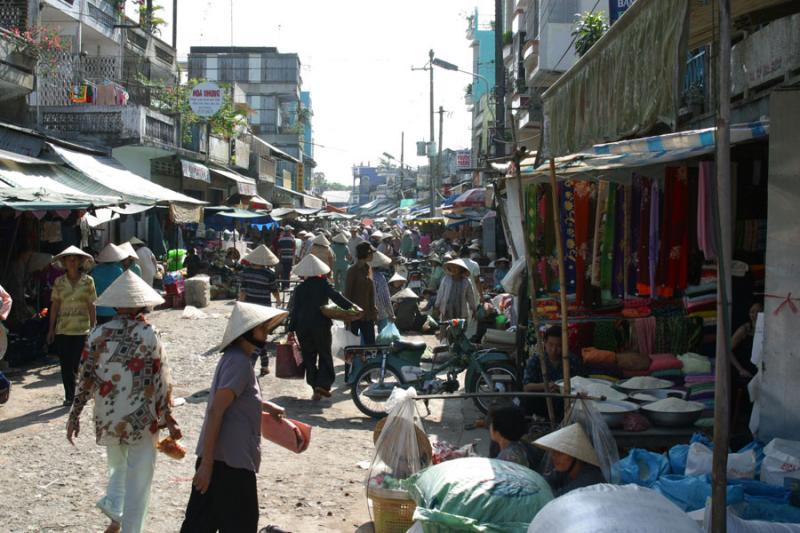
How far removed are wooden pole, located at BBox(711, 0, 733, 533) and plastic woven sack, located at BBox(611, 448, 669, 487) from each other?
5.99 ft

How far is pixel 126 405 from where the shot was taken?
5.04 m

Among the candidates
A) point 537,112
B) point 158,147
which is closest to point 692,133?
point 537,112

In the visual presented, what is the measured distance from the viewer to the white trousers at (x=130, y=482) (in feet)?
16.4

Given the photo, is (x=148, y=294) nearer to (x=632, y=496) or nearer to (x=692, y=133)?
(x=632, y=496)

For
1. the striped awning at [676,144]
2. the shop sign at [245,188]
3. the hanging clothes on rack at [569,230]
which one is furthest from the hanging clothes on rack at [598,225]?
the shop sign at [245,188]

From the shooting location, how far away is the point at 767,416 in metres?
5.35

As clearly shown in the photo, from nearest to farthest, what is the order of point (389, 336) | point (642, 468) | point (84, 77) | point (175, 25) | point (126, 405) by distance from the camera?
point (126, 405)
point (642, 468)
point (389, 336)
point (84, 77)
point (175, 25)

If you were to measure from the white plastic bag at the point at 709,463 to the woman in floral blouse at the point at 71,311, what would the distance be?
20.4 ft

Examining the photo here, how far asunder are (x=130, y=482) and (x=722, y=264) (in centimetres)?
373

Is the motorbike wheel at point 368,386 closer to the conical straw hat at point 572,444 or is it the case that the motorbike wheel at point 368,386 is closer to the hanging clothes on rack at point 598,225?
the hanging clothes on rack at point 598,225

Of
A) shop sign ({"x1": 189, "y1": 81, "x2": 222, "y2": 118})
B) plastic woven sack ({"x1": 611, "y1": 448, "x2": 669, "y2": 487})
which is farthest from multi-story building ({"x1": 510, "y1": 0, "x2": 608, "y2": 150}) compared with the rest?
plastic woven sack ({"x1": 611, "y1": 448, "x2": 669, "y2": 487})

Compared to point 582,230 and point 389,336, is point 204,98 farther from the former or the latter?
point 582,230

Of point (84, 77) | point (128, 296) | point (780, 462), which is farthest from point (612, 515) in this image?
point (84, 77)

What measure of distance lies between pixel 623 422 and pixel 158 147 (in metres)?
19.1
